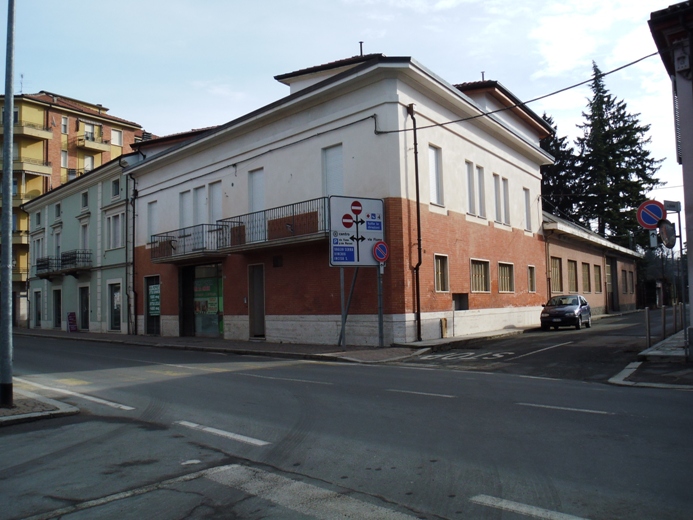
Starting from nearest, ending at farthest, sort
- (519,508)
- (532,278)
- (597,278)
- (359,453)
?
(519,508) < (359,453) < (532,278) < (597,278)

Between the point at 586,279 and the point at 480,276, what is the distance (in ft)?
56.5

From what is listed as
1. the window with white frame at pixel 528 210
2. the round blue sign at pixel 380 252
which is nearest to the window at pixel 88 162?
the window with white frame at pixel 528 210

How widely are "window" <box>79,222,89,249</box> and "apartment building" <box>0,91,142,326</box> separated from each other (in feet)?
43.5

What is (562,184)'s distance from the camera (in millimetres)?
55625

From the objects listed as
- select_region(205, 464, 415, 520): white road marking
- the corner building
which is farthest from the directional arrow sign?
select_region(205, 464, 415, 520): white road marking

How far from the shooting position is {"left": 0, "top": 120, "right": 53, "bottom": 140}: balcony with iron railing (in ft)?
159

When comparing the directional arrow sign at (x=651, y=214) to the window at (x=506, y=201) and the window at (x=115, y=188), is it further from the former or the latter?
the window at (x=115, y=188)

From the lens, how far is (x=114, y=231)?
34062mm

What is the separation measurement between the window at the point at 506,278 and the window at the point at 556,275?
238 inches

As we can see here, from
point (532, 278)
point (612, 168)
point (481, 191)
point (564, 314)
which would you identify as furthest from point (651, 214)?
point (612, 168)

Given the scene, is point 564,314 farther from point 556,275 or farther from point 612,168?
point 612,168

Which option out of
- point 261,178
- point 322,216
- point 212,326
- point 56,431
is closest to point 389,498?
point 56,431

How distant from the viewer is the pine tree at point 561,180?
2176 inches

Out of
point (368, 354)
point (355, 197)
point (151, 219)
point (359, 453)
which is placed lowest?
point (368, 354)
